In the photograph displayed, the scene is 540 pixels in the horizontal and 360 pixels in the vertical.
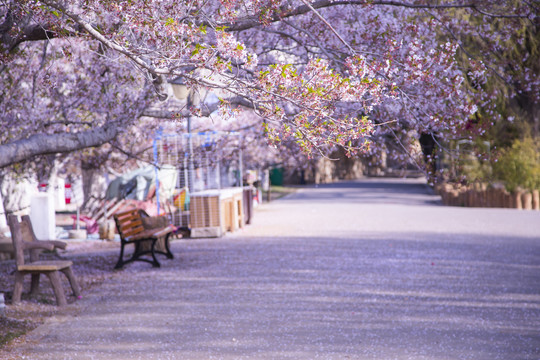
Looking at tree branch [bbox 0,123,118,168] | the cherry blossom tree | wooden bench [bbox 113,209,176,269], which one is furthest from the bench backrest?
tree branch [bbox 0,123,118,168]

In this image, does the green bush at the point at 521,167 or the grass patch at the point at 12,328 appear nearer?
the grass patch at the point at 12,328

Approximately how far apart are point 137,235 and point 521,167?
16.2m

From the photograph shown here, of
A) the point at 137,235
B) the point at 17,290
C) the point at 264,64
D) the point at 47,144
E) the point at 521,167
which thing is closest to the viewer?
the point at 47,144

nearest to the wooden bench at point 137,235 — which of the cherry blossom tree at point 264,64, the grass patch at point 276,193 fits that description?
the cherry blossom tree at point 264,64

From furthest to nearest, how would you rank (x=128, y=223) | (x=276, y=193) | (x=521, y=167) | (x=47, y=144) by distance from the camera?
(x=276, y=193) < (x=521, y=167) < (x=128, y=223) < (x=47, y=144)

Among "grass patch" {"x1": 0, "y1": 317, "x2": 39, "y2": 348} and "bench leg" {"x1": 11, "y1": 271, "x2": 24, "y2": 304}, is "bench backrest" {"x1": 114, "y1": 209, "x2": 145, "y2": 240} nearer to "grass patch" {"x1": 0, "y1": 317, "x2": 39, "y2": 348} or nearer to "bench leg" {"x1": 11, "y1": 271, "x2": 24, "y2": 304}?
"bench leg" {"x1": 11, "y1": 271, "x2": 24, "y2": 304}

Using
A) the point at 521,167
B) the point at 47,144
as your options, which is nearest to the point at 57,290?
the point at 47,144

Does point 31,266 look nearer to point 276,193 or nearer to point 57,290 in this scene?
point 57,290

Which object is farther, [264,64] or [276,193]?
[276,193]

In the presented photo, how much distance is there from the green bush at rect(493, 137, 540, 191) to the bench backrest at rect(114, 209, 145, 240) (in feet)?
49.4

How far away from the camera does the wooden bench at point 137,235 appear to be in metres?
11.4

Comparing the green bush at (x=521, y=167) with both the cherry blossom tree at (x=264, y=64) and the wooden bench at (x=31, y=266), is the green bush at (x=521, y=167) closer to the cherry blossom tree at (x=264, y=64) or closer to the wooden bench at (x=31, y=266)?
the cherry blossom tree at (x=264, y=64)

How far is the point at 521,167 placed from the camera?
23656mm

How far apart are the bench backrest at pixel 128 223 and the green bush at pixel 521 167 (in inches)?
593
